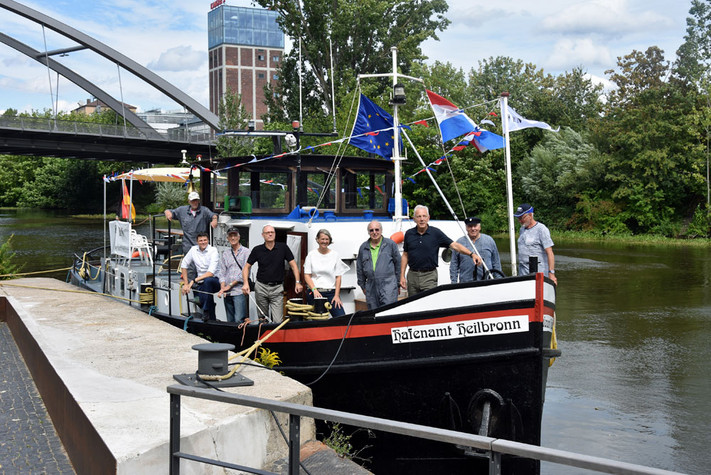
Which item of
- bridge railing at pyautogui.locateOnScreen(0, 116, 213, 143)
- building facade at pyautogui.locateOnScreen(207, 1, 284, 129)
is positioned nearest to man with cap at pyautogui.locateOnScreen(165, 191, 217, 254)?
bridge railing at pyautogui.locateOnScreen(0, 116, 213, 143)

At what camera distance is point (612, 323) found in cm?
1850

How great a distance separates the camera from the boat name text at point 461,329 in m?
6.93

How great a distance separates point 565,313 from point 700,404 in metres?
8.38

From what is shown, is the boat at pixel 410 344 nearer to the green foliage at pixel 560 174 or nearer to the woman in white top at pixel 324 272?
the woman in white top at pixel 324 272

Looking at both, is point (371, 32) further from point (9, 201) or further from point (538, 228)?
point (9, 201)

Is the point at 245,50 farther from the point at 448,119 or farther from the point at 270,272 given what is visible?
the point at 270,272

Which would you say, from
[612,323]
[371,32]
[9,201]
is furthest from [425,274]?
[9,201]

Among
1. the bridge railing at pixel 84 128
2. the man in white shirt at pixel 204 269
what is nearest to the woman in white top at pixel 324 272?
the man in white shirt at pixel 204 269

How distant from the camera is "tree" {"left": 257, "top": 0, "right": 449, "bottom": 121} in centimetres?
4191

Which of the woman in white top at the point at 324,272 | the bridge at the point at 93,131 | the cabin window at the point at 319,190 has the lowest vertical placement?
the woman in white top at the point at 324,272

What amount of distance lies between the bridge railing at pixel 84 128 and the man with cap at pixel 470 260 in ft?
138

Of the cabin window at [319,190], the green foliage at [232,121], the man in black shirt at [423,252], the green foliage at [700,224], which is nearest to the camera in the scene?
the man in black shirt at [423,252]

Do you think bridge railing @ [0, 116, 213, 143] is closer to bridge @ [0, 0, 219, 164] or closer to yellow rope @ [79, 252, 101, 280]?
bridge @ [0, 0, 219, 164]

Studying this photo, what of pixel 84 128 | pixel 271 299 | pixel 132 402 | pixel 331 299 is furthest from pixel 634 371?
pixel 84 128
